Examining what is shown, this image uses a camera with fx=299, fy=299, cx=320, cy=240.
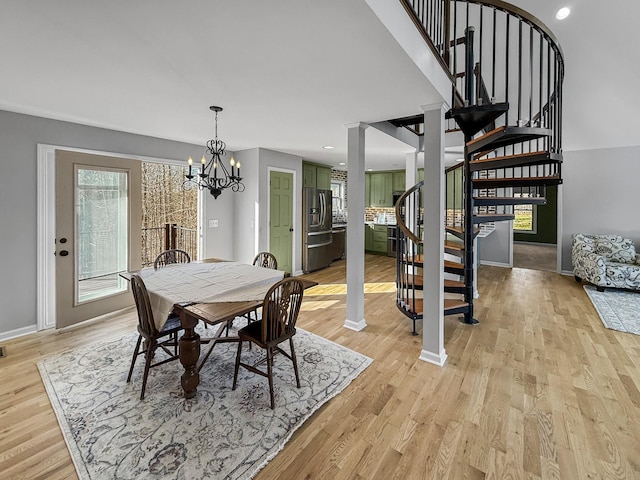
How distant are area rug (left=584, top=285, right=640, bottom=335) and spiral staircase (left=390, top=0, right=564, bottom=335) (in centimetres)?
159

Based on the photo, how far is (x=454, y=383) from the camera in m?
2.38

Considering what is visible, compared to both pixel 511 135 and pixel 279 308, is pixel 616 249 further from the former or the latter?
pixel 279 308

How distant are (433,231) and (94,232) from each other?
155 inches

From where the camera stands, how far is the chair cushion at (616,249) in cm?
494

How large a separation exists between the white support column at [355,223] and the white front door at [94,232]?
284cm

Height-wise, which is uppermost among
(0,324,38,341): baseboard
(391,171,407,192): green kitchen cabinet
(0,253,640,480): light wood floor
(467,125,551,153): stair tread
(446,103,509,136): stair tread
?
(391,171,407,192): green kitchen cabinet

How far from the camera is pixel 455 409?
2064 millimetres

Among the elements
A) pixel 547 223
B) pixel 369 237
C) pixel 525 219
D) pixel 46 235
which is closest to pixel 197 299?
pixel 46 235

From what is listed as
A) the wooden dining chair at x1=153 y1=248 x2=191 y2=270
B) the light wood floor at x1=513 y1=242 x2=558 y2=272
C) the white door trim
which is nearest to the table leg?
the wooden dining chair at x1=153 y1=248 x2=191 y2=270

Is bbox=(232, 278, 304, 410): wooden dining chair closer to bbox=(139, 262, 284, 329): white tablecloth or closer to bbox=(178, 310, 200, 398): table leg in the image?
bbox=(139, 262, 284, 329): white tablecloth

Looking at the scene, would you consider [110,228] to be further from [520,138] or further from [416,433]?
[520,138]

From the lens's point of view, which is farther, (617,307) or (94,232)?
(617,307)

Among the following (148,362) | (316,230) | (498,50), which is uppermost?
(498,50)

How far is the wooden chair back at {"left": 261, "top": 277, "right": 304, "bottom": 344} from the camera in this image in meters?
2.05
